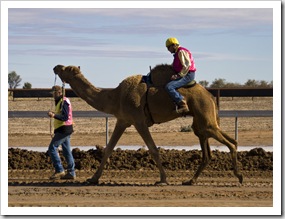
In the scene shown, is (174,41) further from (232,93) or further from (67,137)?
(232,93)

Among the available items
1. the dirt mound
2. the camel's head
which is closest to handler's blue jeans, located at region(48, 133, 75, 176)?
the camel's head

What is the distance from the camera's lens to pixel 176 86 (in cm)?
1802

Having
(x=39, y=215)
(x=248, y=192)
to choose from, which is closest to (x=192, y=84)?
(x=248, y=192)

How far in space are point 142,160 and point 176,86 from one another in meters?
3.73

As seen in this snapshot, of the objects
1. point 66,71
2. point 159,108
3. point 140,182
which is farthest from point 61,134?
point 159,108

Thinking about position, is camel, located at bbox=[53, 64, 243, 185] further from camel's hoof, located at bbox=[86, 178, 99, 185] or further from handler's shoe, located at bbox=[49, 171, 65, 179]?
handler's shoe, located at bbox=[49, 171, 65, 179]

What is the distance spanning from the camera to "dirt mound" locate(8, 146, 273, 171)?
2097 cm

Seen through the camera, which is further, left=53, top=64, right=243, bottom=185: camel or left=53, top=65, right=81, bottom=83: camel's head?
left=53, top=65, right=81, bottom=83: camel's head

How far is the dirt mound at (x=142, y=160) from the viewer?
21.0m

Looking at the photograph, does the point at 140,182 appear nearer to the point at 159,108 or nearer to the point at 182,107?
the point at 159,108

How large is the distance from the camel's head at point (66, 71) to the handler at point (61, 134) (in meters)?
0.41

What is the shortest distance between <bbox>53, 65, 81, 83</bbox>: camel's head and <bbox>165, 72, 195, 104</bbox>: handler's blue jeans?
2.17m

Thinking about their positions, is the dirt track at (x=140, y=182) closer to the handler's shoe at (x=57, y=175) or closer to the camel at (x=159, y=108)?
the handler's shoe at (x=57, y=175)

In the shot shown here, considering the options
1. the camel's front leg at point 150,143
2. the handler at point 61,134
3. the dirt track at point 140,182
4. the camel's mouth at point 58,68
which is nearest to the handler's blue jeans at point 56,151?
the handler at point 61,134
